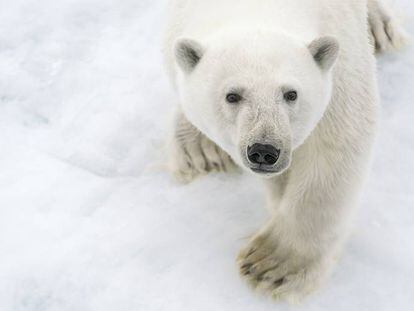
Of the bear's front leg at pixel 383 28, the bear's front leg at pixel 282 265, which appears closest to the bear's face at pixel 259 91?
the bear's front leg at pixel 282 265

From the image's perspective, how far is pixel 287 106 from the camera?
2248mm

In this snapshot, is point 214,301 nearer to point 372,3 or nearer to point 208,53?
point 208,53

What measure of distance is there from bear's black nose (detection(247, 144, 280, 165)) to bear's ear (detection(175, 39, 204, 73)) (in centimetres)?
44

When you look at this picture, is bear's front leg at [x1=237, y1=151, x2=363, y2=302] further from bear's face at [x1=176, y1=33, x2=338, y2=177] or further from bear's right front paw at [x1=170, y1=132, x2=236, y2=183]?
bear's right front paw at [x1=170, y1=132, x2=236, y2=183]

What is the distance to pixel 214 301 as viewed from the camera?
2814 mm

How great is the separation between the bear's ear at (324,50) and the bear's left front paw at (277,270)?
880 mm

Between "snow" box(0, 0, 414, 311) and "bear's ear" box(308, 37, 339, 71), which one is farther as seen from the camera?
"snow" box(0, 0, 414, 311)

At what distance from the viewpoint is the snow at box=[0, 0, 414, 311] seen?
2848mm

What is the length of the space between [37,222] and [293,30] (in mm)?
1424

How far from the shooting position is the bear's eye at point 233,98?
226cm

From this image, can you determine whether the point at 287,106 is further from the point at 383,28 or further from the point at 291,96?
the point at 383,28

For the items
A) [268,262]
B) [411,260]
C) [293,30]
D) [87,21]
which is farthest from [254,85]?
[87,21]

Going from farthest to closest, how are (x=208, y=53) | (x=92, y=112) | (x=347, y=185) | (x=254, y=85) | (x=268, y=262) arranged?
(x=92, y=112)
(x=268, y=262)
(x=347, y=185)
(x=208, y=53)
(x=254, y=85)

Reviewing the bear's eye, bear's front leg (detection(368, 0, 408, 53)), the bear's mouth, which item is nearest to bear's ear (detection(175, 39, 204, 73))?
the bear's eye
